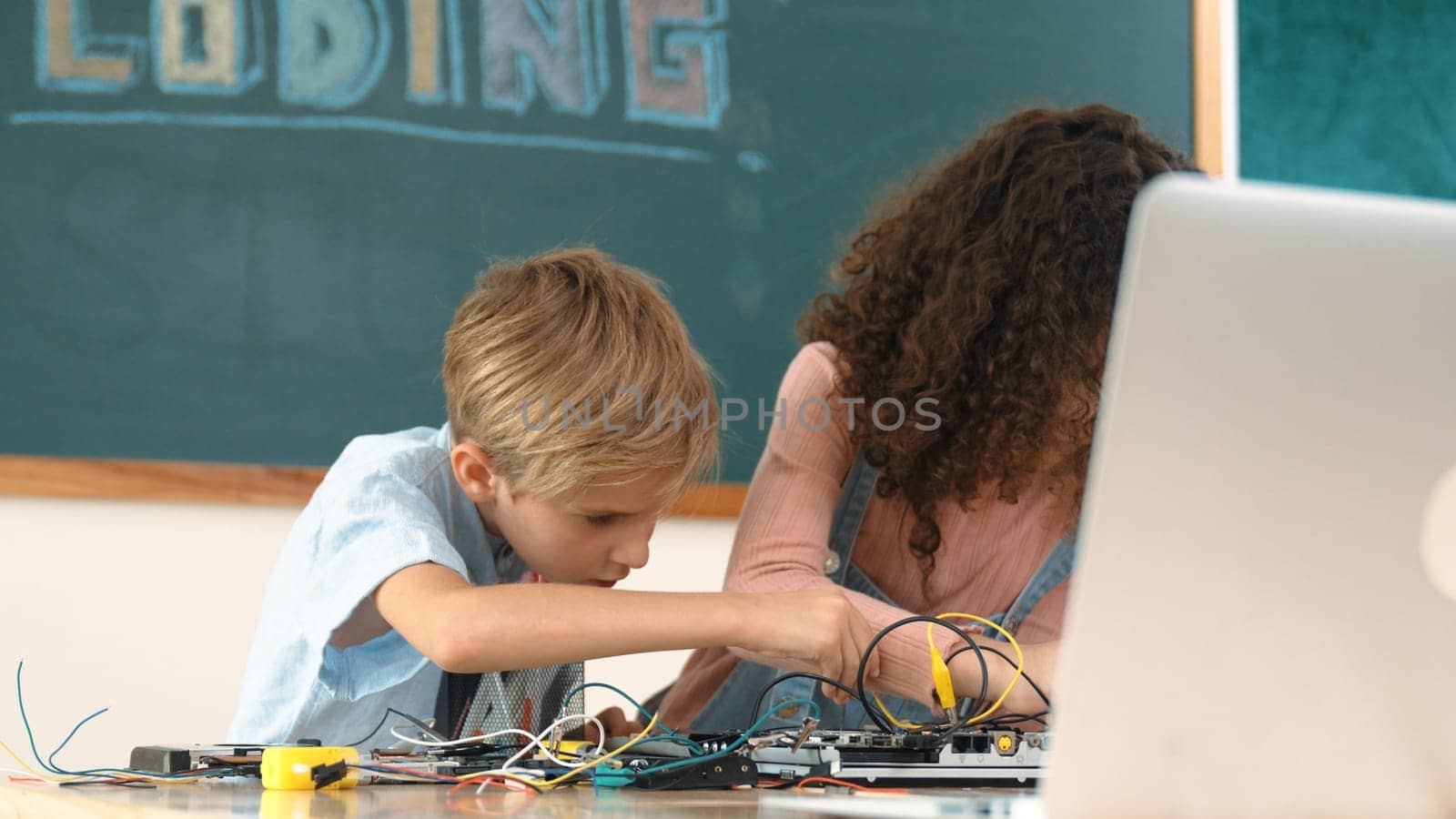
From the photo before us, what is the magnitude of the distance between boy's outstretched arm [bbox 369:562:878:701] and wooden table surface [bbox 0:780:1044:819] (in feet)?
0.45

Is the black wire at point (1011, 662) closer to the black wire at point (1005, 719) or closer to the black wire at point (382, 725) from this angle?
the black wire at point (1005, 719)

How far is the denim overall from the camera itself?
Result: 1309 millimetres

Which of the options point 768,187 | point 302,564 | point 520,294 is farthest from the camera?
point 768,187

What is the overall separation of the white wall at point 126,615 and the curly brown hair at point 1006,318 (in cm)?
88

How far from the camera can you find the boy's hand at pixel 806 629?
102 cm

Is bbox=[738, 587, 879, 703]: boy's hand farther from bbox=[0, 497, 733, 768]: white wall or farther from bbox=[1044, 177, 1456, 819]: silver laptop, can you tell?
bbox=[0, 497, 733, 768]: white wall

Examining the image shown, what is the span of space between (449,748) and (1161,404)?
0.65m

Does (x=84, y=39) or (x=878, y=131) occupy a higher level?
(x=84, y=39)

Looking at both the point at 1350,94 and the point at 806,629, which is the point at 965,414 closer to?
the point at 806,629

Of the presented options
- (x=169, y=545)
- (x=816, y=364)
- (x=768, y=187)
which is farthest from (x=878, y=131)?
(x=169, y=545)

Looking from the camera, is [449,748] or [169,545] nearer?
[449,748]

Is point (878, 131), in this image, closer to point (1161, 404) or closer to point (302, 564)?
point (302, 564)

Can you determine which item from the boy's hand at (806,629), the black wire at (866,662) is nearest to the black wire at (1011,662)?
the black wire at (866,662)

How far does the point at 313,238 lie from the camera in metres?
1.79
